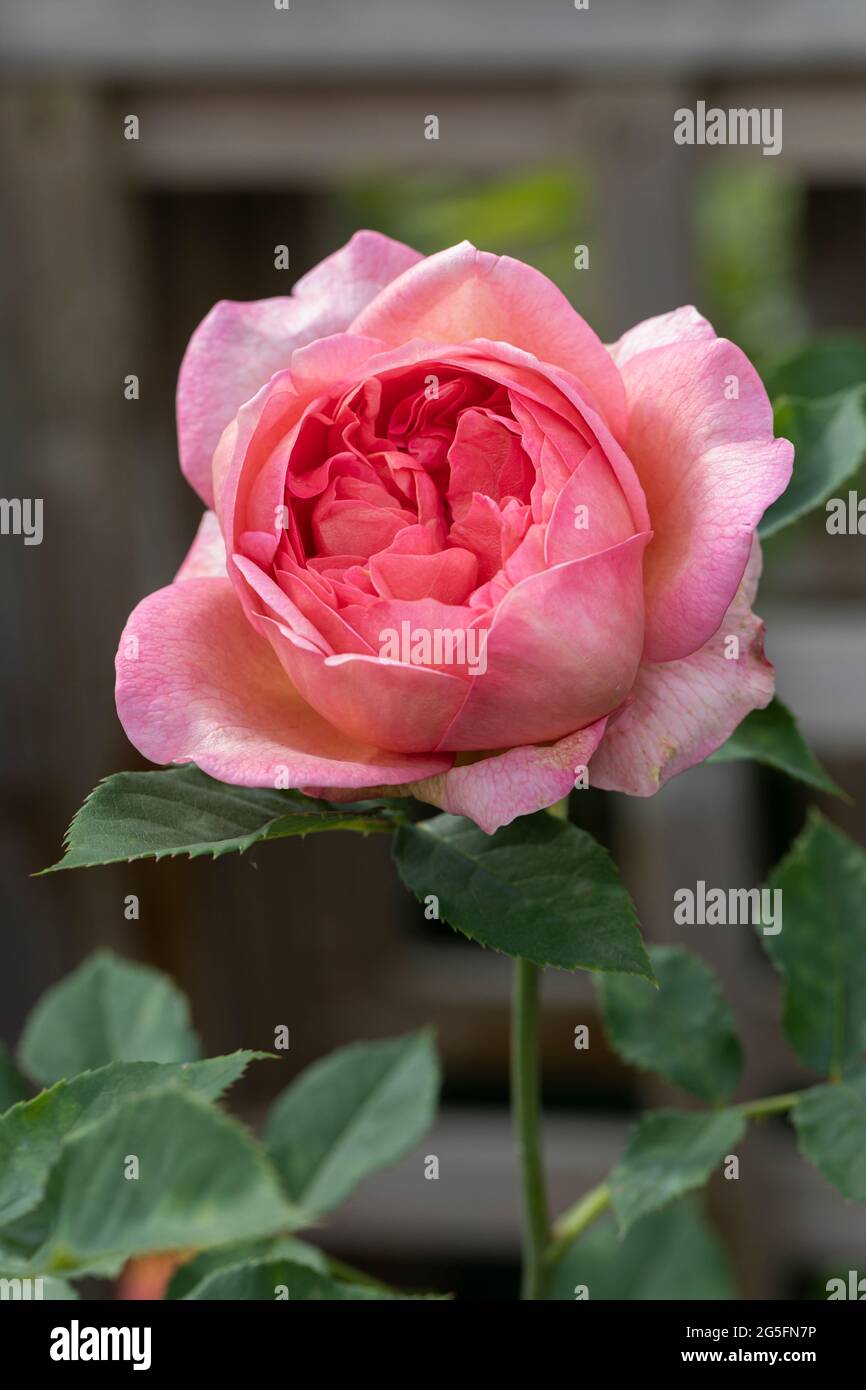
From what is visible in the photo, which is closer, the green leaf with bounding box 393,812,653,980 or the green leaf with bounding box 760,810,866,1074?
the green leaf with bounding box 393,812,653,980

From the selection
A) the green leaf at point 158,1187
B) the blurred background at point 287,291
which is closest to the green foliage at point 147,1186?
the green leaf at point 158,1187

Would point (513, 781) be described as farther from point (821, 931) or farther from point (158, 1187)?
point (821, 931)

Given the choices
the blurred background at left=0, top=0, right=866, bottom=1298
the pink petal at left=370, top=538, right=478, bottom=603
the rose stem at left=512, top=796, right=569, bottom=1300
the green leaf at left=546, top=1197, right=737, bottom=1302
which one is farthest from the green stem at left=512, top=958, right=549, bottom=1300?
the blurred background at left=0, top=0, right=866, bottom=1298

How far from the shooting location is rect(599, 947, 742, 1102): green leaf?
0.47 metres

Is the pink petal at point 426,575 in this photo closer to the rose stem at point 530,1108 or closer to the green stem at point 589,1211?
the rose stem at point 530,1108

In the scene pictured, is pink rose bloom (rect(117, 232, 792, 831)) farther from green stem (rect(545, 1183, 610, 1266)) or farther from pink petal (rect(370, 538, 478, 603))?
green stem (rect(545, 1183, 610, 1266))

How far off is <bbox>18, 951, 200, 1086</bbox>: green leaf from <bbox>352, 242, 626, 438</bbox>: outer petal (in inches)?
12.0

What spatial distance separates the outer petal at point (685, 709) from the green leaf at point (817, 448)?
73 mm

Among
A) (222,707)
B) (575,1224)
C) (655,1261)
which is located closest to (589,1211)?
(575,1224)

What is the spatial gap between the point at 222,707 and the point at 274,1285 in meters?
0.17

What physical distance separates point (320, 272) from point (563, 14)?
0.90m

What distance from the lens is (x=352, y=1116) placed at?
0.55m

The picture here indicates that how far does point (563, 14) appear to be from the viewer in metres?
1.12

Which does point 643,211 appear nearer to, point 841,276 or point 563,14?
point 563,14
